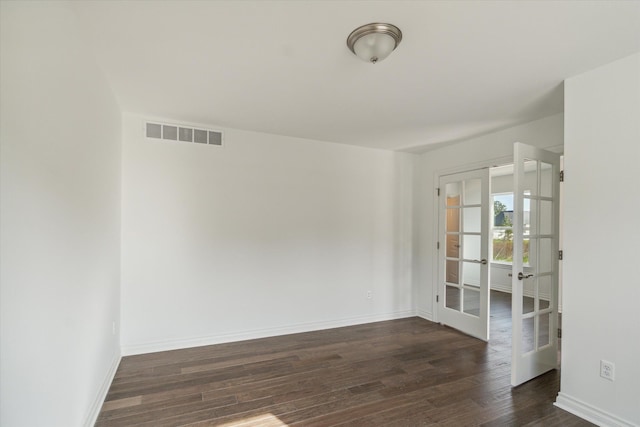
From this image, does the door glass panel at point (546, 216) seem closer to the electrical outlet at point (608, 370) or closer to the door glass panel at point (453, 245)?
the electrical outlet at point (608, 370)

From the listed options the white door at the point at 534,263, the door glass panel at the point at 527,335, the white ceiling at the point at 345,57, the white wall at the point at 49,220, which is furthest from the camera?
the door glass panel at the point at 527,335

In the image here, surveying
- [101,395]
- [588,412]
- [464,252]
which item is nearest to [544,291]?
[588,412]

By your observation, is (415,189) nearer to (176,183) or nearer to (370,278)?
(370,278)

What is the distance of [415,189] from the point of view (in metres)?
4.73

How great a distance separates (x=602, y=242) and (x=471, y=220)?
5.95 ft

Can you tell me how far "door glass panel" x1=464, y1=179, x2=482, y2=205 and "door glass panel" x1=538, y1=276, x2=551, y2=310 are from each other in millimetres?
1269

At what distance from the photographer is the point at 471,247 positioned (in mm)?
3961

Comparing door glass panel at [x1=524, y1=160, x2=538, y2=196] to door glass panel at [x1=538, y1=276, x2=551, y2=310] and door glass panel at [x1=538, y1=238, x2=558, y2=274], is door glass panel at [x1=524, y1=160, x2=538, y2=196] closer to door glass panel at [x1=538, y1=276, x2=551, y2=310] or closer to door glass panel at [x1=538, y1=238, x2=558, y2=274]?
door glass panel at [x1=538, y1=238, x2=558, y2=274]

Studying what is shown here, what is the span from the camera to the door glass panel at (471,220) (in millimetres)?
3877

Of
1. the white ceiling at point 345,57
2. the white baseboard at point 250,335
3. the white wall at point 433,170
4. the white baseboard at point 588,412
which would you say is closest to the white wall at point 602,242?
the white baseboard at point 588,412

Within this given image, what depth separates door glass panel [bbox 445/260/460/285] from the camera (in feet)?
13.5

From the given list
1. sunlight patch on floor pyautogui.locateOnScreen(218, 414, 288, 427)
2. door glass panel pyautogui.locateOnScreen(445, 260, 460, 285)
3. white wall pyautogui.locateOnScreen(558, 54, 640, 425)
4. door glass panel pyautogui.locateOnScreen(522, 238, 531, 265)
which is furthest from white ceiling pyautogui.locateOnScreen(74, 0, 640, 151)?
sunlight patch on floor pyautogui.locateOnScreen(218, 414, 288, 427)

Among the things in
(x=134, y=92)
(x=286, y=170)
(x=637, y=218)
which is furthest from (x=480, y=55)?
(x=134, y=92)

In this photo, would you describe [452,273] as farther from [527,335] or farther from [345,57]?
[345,57]
